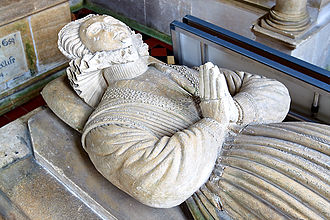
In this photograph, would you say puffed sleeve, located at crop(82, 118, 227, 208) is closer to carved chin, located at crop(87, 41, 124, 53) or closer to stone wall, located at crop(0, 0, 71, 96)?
carved chin, located at crop(87, 41, 124, 53)

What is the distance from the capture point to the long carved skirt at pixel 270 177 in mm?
1831

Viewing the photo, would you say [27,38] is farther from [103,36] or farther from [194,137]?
[194,137]

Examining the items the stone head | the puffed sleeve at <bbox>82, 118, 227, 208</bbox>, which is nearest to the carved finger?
the puffed sleeve at <bbox>82, 118, 227, 208</bbox>

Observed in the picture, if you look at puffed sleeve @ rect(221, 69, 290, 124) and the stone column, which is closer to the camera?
puffed sleeve @ rect(221, 69, 290, 124)

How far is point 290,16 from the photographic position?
381 centimetres

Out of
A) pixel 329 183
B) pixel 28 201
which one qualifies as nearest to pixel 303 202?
pixel 329 183

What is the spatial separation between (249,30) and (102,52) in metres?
2.44

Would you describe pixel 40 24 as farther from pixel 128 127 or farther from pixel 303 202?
pixel 303 202

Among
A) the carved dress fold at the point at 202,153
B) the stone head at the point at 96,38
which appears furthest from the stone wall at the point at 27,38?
the carved dress fold at the point at 202,153

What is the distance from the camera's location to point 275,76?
2.81m

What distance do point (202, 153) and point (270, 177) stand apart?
33cm

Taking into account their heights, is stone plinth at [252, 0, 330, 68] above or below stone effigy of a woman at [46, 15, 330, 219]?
below

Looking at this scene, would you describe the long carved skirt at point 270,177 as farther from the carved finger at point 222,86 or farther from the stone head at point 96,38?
the stone head at point 96,38

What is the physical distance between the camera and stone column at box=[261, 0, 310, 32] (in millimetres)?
3773
